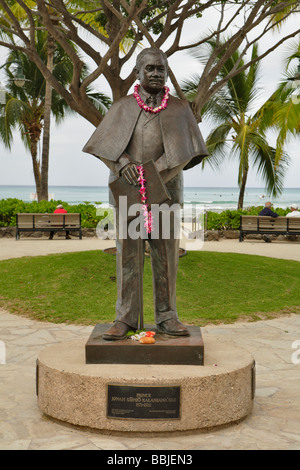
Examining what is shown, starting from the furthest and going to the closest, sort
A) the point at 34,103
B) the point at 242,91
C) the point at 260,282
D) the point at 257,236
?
the point at 34,103
the point at 242,91
the point at 257,236
the point at 260,282

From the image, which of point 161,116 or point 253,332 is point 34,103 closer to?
point 253,332

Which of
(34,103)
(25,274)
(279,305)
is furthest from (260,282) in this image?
(34,103)

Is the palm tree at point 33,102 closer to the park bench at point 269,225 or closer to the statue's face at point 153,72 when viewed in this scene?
the park bench at point 269,225

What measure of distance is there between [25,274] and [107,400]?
6250 millimetres

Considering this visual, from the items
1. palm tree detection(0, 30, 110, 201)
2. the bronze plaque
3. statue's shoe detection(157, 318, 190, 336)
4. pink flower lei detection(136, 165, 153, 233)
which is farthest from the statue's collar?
palm tree detection(0, 30, 110, 201)

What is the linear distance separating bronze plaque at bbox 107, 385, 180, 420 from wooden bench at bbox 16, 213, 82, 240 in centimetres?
1250

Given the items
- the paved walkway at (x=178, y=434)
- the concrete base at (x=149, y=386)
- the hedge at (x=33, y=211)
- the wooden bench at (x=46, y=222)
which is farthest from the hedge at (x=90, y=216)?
the concrete base at (x=149, y=386)

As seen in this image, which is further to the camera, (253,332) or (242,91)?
(242,91)

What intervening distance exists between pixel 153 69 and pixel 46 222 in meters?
12.4

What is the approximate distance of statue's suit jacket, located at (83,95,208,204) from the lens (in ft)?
12.8

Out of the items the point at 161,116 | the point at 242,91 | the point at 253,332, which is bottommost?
the point at 253,332

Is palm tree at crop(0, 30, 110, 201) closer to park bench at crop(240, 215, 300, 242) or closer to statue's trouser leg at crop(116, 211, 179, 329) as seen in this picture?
park bench at crop(240, 215, 300, 242)

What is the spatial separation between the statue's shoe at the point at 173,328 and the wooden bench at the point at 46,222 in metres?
12.0

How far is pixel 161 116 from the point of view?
398 centimetres
